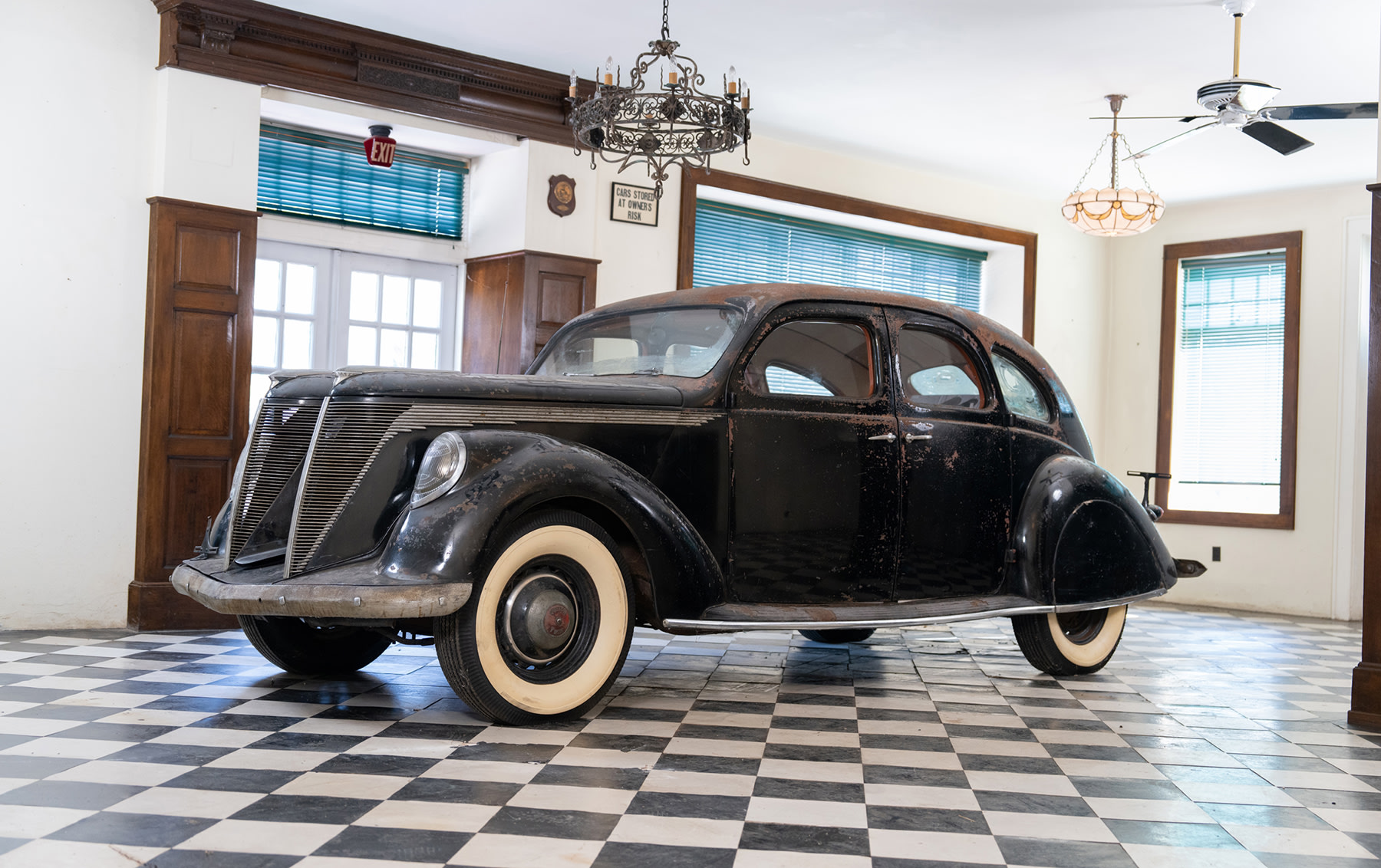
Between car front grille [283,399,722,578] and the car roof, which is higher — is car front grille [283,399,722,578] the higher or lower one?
the lower one

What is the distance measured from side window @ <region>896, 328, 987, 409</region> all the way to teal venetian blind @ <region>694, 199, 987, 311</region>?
10.5ft

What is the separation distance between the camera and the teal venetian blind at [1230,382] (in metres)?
9.44

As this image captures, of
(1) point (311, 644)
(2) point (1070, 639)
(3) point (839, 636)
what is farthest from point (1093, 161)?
(1) point (311, 644)

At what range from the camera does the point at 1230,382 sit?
31.7 ft

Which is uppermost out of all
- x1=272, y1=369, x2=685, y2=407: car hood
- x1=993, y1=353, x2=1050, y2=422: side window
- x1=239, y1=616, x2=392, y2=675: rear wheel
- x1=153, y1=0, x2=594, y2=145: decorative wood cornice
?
x1=153, y1=0, x2=594, y2=145: decorative wood cornice

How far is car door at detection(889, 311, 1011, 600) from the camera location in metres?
4.36

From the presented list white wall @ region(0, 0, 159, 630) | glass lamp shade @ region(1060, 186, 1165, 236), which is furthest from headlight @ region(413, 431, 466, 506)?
glass lamp shade @ region(1060, 186, 1165, 236)

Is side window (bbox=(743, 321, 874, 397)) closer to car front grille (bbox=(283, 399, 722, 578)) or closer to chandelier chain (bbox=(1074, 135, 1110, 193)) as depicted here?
car front grille (bbox=(283, 399, 722, 578))

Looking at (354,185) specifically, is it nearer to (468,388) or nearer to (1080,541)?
(468,388)

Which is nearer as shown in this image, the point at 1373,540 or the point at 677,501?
the point at 677,501

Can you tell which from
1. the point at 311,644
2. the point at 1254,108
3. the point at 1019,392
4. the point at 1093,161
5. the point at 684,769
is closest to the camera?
the point at 684,769

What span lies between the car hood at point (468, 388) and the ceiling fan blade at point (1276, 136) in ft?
13.1

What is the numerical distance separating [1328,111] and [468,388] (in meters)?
4.62

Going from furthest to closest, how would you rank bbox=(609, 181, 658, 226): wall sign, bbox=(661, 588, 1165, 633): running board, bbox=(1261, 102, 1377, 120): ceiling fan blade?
bbox=(609, 181, 658, 226): wall sign → bbox=(1261, 102, 1377, 120): ceiling fan blade → bbox=(661, 588, 1165, 633): running board
